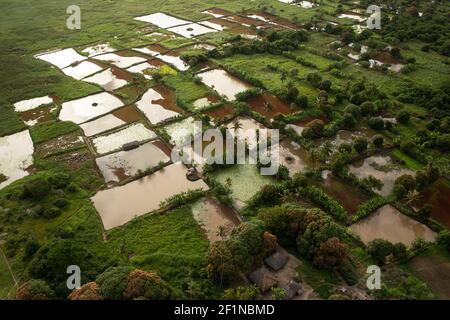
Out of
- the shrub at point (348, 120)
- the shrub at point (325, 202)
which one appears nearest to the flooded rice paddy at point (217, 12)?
the shrub at point (348, 120)

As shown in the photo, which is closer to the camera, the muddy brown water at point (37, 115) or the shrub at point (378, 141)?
the shrub at point (378, 141)

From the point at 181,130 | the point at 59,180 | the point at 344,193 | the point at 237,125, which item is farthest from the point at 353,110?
the point at 59,180

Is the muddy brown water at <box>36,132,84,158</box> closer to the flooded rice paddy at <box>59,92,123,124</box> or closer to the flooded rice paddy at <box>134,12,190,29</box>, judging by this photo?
the flooded rice paddy at <box>59,92,123,124</box>

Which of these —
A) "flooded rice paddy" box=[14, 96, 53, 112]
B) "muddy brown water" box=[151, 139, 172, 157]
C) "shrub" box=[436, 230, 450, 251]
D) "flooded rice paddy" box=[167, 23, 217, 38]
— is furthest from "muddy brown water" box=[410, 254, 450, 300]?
"flooded rice paddy" box=[167, 23, 217, 38]

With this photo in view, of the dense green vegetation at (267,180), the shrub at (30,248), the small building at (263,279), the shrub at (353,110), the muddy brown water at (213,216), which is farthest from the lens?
the shrub at (353,110)

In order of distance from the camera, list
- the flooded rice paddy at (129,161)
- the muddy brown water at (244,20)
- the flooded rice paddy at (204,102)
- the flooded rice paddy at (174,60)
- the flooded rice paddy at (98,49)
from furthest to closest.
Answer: the muddy brown water at (244,20)
the flooded rice paddy at (98,49)
the flooded rice paddy at (174,60)
the flooded rice paddy at (204,102)
the flooded rice paddy at (129,161)

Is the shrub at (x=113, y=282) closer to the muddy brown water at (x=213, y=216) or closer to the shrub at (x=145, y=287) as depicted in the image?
the shrub at (x=145, y=287)

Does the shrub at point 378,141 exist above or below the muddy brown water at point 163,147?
above
